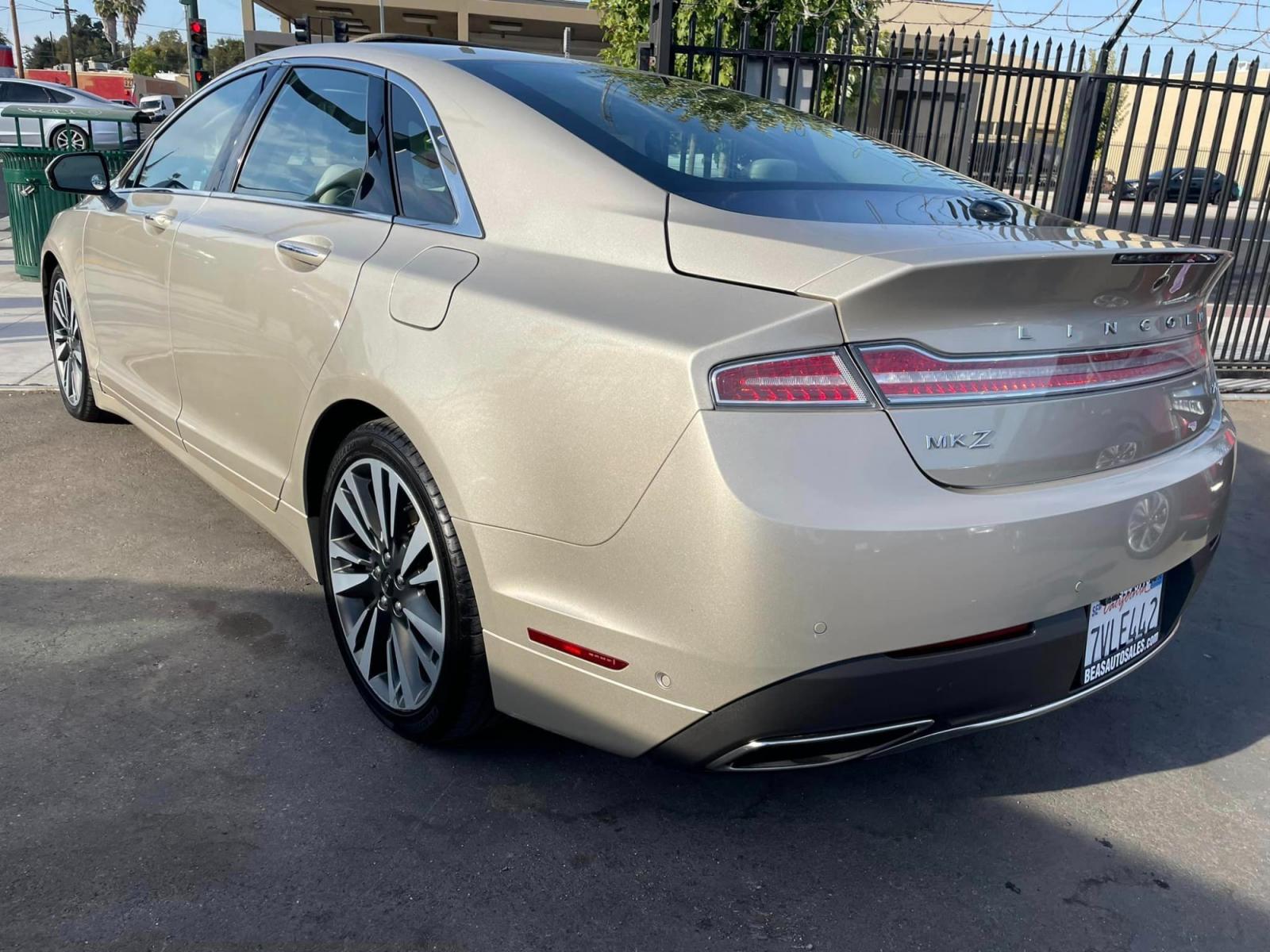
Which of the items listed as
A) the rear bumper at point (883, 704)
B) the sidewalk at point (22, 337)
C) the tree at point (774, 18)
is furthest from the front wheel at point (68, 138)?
the rear bumper at point (883, 704)

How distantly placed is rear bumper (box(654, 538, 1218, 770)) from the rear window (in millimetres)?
937

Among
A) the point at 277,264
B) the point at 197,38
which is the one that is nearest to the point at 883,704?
the point at 277,264

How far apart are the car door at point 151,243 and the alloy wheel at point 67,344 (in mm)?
513

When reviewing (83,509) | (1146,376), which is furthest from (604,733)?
(83,509)

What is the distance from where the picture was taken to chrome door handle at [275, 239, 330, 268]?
2.78m

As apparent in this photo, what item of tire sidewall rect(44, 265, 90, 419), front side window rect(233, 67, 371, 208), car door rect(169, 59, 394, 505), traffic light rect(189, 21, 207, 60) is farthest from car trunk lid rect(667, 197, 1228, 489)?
traffic light rect(189, 21, 207, 60)

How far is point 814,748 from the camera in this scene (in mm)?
2066

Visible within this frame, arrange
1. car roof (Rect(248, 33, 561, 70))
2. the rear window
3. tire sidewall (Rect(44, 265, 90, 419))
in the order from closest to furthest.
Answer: the rear window
car roof (Rect(248, 33, 561, 70))
tire sidewall (Rect(44, 265, 90, 419))

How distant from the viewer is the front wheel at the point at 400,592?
7.90ft

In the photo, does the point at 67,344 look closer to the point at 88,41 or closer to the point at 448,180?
the point at 448,180

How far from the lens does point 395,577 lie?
266 centimetres

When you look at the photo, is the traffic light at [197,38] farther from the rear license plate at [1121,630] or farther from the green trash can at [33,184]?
the rear license plate at [1121,630]

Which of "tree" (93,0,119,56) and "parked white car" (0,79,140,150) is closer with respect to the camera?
"parked white car" (0,79,140,150)

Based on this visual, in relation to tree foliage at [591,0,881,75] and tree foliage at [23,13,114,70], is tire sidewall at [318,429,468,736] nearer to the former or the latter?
tree foliage at [591,0,881,75]
